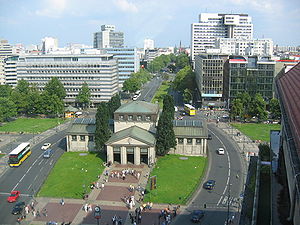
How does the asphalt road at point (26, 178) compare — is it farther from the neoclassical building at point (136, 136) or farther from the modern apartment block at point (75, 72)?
the modern apartment block at point (75, 72)

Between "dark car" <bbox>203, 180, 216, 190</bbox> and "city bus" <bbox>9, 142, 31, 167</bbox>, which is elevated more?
"city bus" <bbox>9, 142, 31, 167</bbox>

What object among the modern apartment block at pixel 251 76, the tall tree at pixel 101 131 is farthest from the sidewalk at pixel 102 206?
the modern apartment block at pixel 251 76

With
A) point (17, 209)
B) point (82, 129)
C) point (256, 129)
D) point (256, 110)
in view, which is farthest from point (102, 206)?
point (256, 110)

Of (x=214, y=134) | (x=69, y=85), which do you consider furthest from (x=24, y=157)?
(x=69, y=85)

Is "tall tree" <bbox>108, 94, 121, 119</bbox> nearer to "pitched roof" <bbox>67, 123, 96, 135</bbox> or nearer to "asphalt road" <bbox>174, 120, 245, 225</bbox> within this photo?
"pitched roof" <bbox>67, 123, 96, 135</bbox>

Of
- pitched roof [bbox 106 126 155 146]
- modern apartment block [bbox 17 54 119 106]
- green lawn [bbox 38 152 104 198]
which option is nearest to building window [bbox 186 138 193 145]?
pitched roof [bbox 106 126 155 146]

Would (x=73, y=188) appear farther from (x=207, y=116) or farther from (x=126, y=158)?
(x=207, y=116)

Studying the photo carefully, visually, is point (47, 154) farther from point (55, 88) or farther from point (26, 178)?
point (55, 88)
